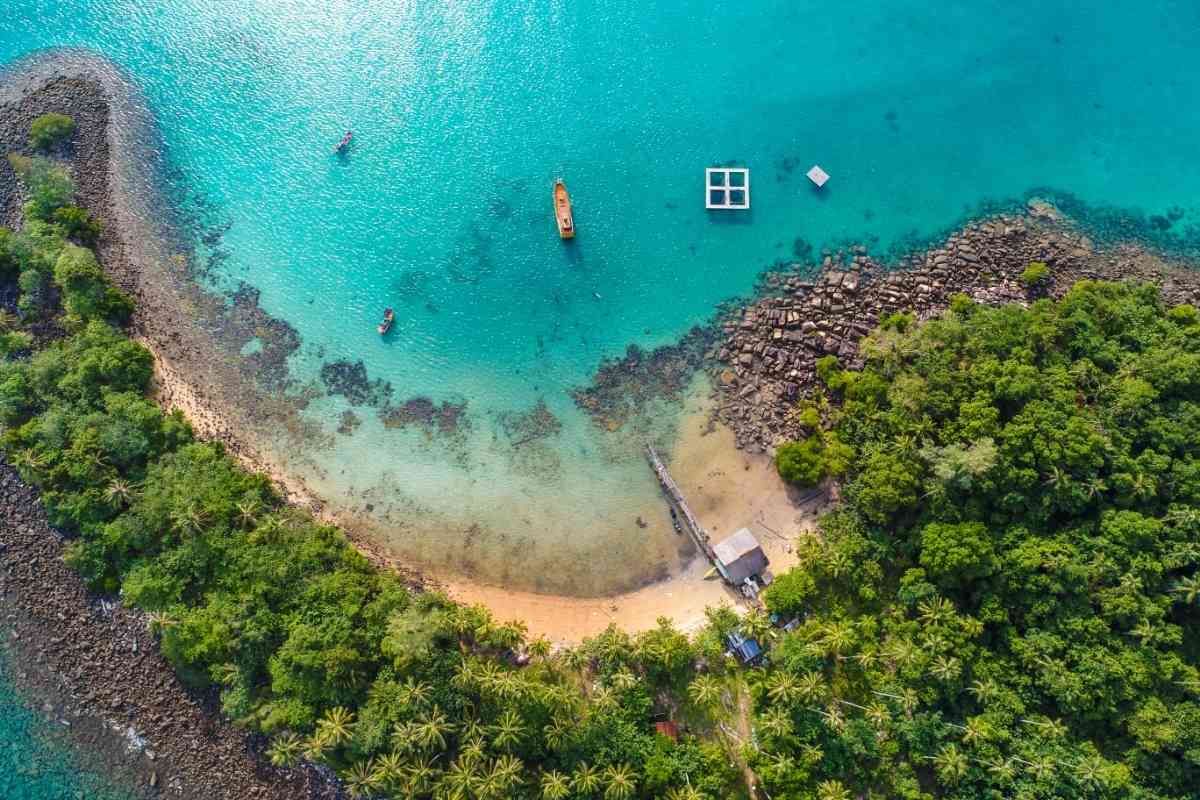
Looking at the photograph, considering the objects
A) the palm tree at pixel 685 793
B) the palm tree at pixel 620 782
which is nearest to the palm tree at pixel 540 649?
the palm tree at pixel 620 782

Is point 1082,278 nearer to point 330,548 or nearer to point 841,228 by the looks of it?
point 841,228

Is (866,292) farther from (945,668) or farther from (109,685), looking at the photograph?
(109,685)

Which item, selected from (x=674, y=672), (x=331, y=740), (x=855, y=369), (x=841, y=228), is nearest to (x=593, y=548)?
(x=674, y=672)

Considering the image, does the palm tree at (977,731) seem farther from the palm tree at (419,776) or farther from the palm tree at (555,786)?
the palm tree at (419,776)

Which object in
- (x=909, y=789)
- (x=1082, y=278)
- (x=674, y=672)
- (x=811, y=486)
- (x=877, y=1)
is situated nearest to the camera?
(x=909, y=789)

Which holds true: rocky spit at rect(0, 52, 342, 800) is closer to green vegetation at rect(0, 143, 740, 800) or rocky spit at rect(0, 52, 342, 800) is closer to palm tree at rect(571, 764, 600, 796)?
green vegetation at rect(0, 143, 740, 800)

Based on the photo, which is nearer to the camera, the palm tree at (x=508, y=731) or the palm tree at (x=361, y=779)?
the palm tree at (x=361, y=779)

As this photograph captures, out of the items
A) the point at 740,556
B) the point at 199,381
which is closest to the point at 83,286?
the point at 199,381
